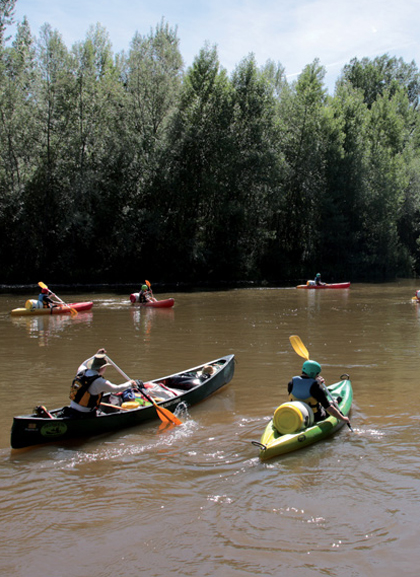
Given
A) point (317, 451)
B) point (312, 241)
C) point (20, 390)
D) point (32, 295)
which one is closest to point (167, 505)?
point (317, 451)

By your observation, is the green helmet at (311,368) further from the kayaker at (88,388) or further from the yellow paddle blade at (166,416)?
the kayaker at (88,388)

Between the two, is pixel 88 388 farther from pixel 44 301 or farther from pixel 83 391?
pixel 44 301

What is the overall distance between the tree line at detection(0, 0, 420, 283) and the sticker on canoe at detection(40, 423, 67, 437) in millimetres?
26856

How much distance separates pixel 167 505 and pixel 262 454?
1.49 meters

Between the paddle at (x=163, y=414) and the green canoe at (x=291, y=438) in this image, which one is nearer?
the green canoe at (x=291, y=438)

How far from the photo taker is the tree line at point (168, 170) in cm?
3359

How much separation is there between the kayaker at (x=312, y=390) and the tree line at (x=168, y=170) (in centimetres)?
2741

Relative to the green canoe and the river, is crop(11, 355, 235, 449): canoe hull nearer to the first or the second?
the river

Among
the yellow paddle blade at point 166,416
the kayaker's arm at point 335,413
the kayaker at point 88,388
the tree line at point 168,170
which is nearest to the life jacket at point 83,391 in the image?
the kayaker at point 88,388

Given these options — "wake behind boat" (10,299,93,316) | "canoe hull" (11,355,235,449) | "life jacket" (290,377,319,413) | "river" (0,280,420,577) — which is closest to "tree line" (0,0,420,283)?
"wake behind boat" (10,299,93,316)

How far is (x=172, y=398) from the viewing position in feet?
27.8

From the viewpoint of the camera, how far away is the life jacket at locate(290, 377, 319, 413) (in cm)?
741

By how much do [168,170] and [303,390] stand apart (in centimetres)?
2943

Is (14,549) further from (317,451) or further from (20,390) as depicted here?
(20,390)
